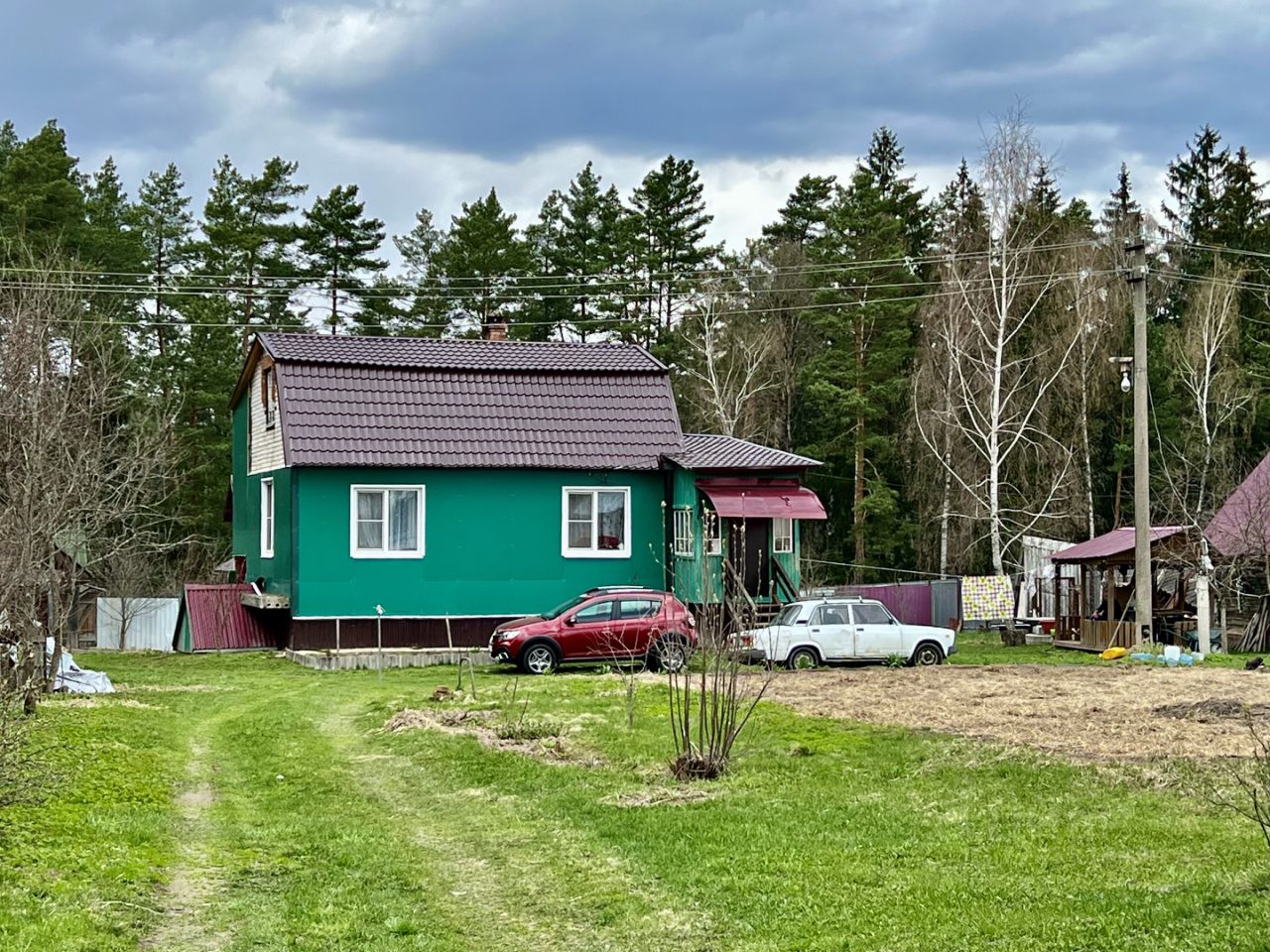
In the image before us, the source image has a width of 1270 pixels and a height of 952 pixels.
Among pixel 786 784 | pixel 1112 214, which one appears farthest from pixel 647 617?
pixel 1112 214

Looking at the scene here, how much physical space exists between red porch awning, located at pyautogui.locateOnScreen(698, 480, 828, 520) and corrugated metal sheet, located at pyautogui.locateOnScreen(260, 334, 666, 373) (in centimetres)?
424

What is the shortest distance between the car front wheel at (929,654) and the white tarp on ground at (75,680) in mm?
13826

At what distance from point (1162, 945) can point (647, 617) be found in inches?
698

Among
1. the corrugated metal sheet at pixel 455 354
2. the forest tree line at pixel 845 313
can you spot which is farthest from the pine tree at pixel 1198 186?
the corrugated metal sheet at pixel 455 354

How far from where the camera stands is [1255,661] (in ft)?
78.2

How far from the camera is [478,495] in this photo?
101 feet

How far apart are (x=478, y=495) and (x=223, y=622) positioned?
709 cm

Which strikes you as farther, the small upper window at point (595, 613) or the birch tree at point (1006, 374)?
the birch tree at point (1006, 374)

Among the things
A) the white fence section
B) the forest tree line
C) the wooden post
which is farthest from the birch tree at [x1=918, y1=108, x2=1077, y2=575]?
the white fence section

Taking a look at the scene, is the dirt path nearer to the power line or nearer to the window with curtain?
the window with curtain

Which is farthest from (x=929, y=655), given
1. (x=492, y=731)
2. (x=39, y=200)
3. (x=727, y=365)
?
(x=39, y=200)

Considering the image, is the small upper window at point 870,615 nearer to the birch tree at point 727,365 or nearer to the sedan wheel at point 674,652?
the sedan wheel at point 674,652

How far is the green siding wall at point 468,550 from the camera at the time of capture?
97.7 ft

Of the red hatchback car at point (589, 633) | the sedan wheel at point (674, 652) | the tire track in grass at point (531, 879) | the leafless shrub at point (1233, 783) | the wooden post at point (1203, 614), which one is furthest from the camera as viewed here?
→ the wooden post at point (1203, 614)
